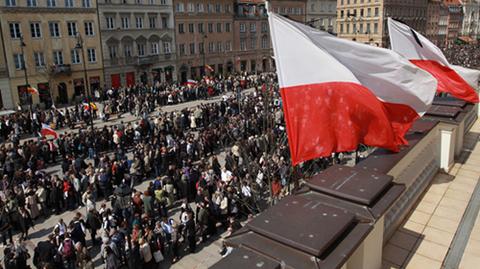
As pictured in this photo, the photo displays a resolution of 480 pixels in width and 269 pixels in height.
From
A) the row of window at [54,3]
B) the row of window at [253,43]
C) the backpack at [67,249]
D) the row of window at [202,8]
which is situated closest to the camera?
the backpack at [67,249]

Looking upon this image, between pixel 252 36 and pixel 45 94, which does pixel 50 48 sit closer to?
pixel 45 94

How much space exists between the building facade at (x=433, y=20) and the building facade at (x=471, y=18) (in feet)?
71.5

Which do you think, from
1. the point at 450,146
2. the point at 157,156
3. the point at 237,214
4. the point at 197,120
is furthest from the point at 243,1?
the point at 450,146

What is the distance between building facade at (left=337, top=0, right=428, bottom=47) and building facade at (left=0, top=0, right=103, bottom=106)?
5527 cm

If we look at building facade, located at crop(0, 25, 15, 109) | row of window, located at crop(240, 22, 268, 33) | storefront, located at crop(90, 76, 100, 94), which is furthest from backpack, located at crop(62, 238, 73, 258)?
row of window, located at crop(240, 22, 268, 33)

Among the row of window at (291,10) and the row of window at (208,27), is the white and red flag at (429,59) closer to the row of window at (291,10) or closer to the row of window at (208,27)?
the row of window at (208,27)

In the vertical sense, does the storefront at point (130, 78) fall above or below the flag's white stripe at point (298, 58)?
below

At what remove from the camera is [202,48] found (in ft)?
194

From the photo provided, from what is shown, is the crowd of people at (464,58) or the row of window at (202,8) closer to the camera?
the crowd of people at (464,58)

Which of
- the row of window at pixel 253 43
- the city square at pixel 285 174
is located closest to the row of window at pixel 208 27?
the row of window at pixel 253 43

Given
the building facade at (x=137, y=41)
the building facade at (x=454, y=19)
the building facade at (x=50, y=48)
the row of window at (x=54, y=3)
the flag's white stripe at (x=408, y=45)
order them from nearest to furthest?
the flag's white stripe at (x=408, y=45) → the row of window at (x=54, y=3) → the building facade at (x=50, y=48) → the building facade at (x=137, y=41) → the building facade at (x=454, y=19)

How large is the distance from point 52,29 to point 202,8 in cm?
2221

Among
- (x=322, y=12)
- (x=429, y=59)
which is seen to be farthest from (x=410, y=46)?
(x=322, y=12)

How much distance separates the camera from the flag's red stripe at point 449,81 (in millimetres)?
9242
